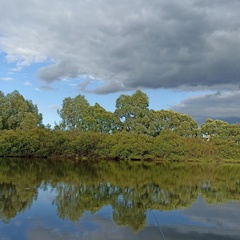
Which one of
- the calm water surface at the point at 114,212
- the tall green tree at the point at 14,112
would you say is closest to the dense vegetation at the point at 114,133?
the tall green tree at the point at 14,112

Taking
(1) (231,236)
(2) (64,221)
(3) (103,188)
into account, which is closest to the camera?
(1) (231,236)

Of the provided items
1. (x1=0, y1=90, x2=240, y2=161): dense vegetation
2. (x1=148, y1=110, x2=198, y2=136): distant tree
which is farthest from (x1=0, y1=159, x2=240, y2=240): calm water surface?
(x1=148, y1=110, x2=198, y2=136): distant tree

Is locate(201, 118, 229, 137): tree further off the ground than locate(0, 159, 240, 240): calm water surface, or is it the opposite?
locate(201, 118, 229, 137): tree

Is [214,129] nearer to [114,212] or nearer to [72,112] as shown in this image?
[72,112]

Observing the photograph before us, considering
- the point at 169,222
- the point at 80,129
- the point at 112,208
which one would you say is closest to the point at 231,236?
the point at 169,222

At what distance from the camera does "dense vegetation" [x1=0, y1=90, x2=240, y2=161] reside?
47.2 meters

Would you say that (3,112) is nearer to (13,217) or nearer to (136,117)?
(136,117)

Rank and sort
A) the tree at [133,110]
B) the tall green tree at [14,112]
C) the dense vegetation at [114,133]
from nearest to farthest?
the dense vegetation at [114,133], the tall green tree at [14,112], the tree at [133,110]

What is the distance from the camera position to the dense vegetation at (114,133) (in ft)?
155

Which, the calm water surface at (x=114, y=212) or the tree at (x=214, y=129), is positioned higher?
the tree at (x=214, y=129)

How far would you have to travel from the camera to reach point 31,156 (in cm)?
4750

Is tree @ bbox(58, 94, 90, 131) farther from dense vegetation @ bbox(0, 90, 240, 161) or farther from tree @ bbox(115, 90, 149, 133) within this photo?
tree @ bbox(115, 90, 149, 133)

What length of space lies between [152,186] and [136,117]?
4055 centimetres

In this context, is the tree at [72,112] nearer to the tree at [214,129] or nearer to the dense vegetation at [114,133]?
the dense vegetation at [114,133]
